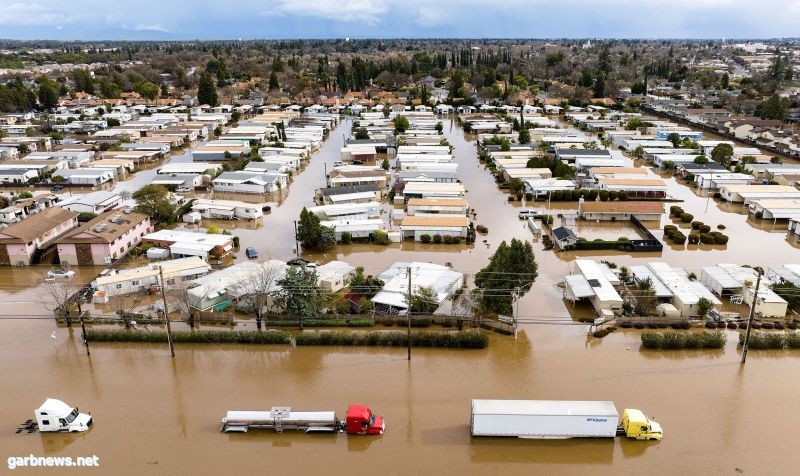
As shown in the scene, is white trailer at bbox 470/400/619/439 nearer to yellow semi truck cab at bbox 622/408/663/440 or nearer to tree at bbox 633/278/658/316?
yellow semi truck cab at bbox 622/408/663/440

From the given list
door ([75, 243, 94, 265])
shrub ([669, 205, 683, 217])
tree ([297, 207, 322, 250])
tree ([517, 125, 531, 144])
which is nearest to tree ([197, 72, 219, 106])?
tree ([517, 125, 531, 144])

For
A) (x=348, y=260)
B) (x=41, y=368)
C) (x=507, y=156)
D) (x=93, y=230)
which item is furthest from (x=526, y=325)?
(x=507, y=156)

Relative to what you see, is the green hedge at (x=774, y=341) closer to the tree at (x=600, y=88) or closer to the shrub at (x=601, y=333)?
the shrub at (x=601, y=333)

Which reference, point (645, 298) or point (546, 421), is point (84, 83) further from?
point (546, 421)

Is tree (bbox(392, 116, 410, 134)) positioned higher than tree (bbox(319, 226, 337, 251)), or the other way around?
tree (bbox(392, 116, 410, 134))

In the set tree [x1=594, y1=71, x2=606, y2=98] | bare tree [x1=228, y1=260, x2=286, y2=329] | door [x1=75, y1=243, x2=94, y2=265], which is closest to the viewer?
bare tree [x1=228, y1=260, x2=286, y2=329]

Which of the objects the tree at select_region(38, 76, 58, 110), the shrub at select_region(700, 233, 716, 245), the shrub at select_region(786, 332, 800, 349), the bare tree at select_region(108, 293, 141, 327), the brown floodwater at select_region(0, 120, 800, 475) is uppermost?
the tree at select_region(38, 76, 58, 110)

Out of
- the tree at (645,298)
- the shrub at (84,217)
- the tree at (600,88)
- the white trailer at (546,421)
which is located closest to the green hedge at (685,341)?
the tree at (645,298)

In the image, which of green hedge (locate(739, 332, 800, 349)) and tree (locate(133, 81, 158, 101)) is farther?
tree (locate(133, 81, 158, 101))
